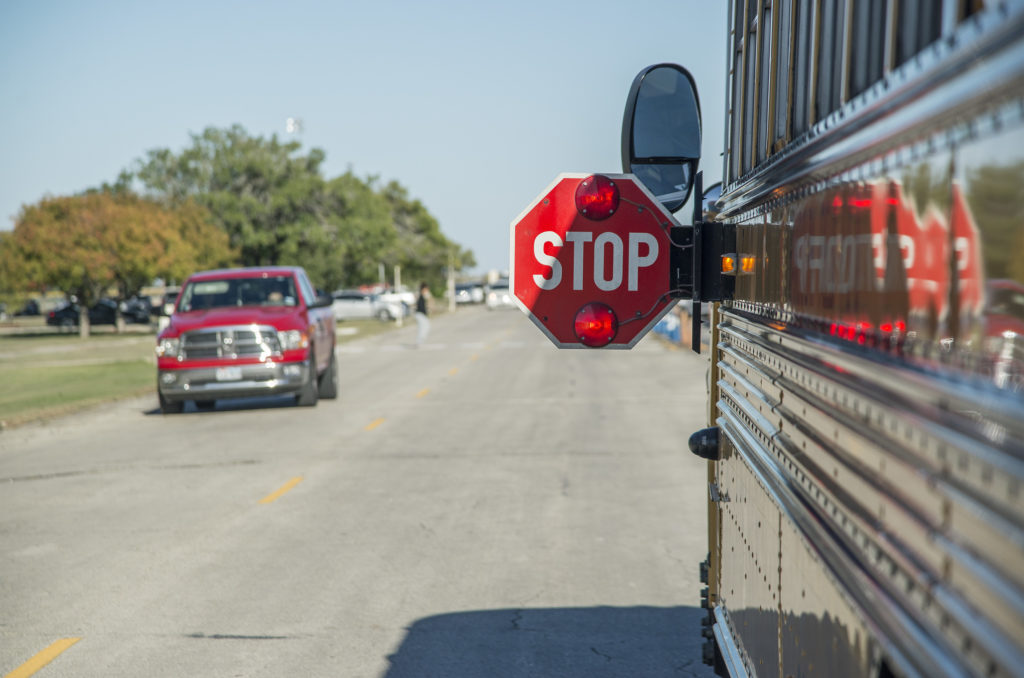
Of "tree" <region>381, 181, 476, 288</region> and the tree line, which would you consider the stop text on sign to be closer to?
the tree line

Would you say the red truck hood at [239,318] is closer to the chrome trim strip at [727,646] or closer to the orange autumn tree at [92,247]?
the chrome trim strip at [727,646]

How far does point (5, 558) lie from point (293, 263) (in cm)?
5248

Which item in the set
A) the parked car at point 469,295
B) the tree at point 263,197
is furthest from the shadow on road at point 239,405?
the parked car at point 469,295

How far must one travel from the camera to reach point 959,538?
1.47 meters

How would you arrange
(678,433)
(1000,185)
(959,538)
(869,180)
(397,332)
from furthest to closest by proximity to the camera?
(397,332), (678,433), (869,180), (959,538), (1000,185)

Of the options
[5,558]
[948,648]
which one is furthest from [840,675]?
[5,558]

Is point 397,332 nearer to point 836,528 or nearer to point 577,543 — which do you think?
point 577,543

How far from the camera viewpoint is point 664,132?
158 inches

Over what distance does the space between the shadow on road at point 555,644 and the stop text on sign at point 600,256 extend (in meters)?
2.15

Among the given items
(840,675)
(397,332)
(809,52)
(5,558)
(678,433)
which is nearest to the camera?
(840,675)

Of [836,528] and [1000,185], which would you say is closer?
[1000,185]

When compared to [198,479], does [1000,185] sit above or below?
above

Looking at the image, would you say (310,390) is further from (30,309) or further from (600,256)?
(30,309)

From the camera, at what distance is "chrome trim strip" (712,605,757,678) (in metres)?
3.49
